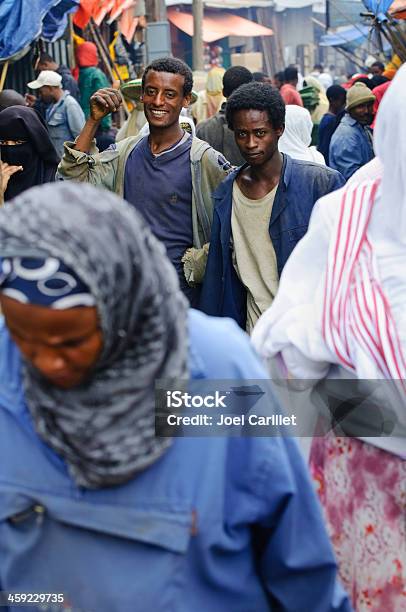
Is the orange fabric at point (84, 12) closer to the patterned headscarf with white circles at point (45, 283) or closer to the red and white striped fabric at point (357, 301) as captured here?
the red and white striped fabric at point (357, 301)

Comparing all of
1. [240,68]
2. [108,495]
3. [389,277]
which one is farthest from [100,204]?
[240,68]

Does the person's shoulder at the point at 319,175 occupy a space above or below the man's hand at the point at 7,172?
above

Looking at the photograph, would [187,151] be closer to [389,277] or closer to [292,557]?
[389,277]

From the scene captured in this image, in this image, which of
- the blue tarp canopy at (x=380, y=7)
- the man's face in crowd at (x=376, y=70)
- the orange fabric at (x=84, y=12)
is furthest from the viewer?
the man's face in crowd at (x=376, y=70)

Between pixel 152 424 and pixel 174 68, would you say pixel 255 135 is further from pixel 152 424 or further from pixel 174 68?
pixel 152 424

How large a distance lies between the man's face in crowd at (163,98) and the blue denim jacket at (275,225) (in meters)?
0.60

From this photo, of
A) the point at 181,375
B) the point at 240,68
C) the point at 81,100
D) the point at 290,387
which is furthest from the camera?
the point at 81,100

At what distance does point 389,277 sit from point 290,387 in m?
0.43

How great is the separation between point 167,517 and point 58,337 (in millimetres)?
367

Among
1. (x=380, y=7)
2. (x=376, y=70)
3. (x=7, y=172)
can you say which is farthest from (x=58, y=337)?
(x=376, y=70)

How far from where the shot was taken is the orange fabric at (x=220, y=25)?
33625mm

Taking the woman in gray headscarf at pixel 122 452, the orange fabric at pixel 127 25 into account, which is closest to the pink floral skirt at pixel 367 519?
the woman in gray headscarf at pixel 122 452

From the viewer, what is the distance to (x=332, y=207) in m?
2.84

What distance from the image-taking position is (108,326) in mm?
1557
